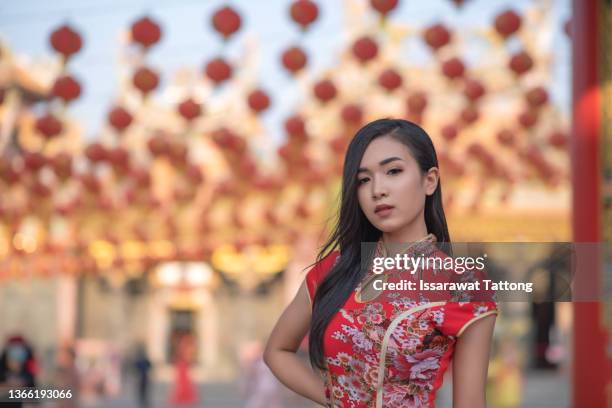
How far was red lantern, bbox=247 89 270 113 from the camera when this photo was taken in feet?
29.2

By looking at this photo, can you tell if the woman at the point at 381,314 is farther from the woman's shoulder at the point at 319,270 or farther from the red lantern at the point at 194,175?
the red lantern at the point at 194,175

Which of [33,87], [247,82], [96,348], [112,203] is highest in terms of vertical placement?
[33,87]

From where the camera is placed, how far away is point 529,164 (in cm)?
1207

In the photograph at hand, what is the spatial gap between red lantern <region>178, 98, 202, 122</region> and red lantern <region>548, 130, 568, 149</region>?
4256 millimetres

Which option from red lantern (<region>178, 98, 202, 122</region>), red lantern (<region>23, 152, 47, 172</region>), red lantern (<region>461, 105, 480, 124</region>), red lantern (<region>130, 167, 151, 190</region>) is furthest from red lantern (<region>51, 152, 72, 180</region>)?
red lantern (<region>461, 105, 480, 124</region>)

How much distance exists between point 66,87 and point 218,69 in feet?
4.20

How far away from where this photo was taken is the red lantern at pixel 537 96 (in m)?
8.48

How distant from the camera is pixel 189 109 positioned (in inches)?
344

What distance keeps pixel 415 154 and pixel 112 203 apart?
13249 millimetres

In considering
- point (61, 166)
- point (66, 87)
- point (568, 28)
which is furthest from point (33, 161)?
point (568, 28)

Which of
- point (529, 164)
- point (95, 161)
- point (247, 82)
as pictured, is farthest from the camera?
point (247, 82)

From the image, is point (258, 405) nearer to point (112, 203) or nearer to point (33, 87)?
point (112, 203)

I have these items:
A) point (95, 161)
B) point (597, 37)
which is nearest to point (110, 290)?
point (95, 161)

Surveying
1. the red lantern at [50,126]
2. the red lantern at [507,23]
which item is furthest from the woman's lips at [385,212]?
the red lantern at [50,126]
